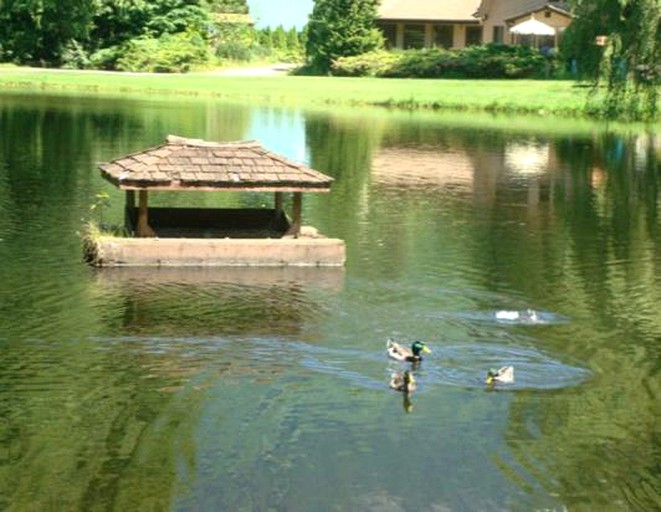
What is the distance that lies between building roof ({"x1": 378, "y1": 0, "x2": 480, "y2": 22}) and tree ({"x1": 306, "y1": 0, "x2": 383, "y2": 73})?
464cm

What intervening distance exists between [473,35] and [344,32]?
15.1 meters

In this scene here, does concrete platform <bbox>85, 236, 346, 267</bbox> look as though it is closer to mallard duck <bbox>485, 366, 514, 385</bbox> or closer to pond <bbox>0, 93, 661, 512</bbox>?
pond <bbox>0, 93, 661, 512</bbox>

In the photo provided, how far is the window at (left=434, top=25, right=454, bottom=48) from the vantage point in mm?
95750

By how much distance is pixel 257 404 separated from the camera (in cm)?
1557

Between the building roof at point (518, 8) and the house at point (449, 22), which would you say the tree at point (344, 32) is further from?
the building roof at point (518, 8)

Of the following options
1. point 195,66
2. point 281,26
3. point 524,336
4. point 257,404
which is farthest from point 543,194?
point 281,26

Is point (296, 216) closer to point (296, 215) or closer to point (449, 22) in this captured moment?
point (296, 215)

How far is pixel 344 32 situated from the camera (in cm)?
8519

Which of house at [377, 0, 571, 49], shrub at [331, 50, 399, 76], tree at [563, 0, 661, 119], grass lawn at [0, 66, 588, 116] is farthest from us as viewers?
house at [377, 0, 571, 49]

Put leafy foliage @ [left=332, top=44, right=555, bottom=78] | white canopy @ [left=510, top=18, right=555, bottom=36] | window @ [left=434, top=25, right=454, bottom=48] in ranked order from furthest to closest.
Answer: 1. window @ [left=434, top=25, right=454, bottom=48]
2. white canopy @ [left=510, top=18, right=555, bottom=36]
3. leafy foliage @ [left=332, top=44, right=555, bottom=78]

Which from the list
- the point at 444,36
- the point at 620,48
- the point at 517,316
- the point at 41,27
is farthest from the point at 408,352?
the point at 444,36

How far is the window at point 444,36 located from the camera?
314 ft

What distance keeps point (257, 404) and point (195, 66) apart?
239ft

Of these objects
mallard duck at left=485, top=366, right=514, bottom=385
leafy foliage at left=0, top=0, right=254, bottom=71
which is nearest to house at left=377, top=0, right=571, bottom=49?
leafy foliage at left=0, top=0, right=254, bottom=71
